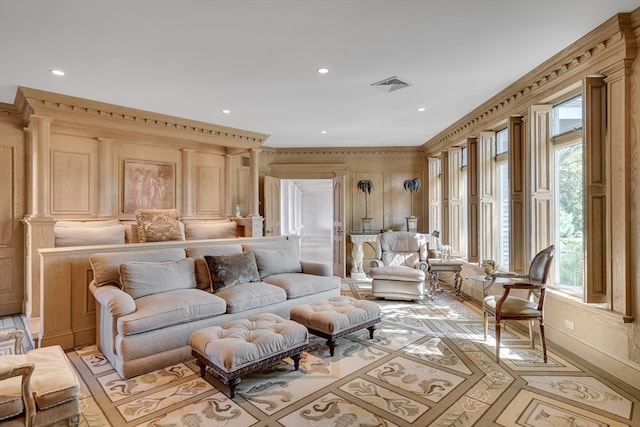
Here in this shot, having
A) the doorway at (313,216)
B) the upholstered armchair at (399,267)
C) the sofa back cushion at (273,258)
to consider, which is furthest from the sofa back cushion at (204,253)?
the doorway at (313,216)

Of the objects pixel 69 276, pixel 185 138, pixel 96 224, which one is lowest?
pixel 69 276

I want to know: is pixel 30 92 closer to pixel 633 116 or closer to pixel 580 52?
pixel 580 52

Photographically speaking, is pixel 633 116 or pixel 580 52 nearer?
pixel 633 116

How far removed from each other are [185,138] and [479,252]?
490 cm

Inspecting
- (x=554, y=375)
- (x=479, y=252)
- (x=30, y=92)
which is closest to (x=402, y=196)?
(x=479, y=252)

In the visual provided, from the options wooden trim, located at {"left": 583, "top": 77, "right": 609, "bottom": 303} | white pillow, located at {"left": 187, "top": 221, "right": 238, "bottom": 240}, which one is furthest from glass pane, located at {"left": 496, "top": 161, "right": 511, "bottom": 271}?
white pillow, located at {"left": 187, "top": 221, "right": 238, "bottom": 240}

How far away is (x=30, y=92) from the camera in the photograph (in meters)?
3.91

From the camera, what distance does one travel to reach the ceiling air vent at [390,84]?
148 inches

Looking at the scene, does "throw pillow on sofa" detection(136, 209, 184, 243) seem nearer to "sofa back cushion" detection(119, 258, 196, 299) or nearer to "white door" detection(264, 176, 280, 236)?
"sofa back cushion" detection(119, 258, 196, 299)

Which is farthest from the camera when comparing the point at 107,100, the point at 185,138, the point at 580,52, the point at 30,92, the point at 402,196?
the point at 402,196

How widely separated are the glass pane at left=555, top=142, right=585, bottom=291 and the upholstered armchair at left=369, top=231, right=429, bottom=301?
186 centimetres

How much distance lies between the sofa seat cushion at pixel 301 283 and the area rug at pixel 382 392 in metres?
0.82

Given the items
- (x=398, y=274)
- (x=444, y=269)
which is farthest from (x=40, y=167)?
(x=444, y=269)

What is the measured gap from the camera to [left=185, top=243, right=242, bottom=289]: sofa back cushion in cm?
389
